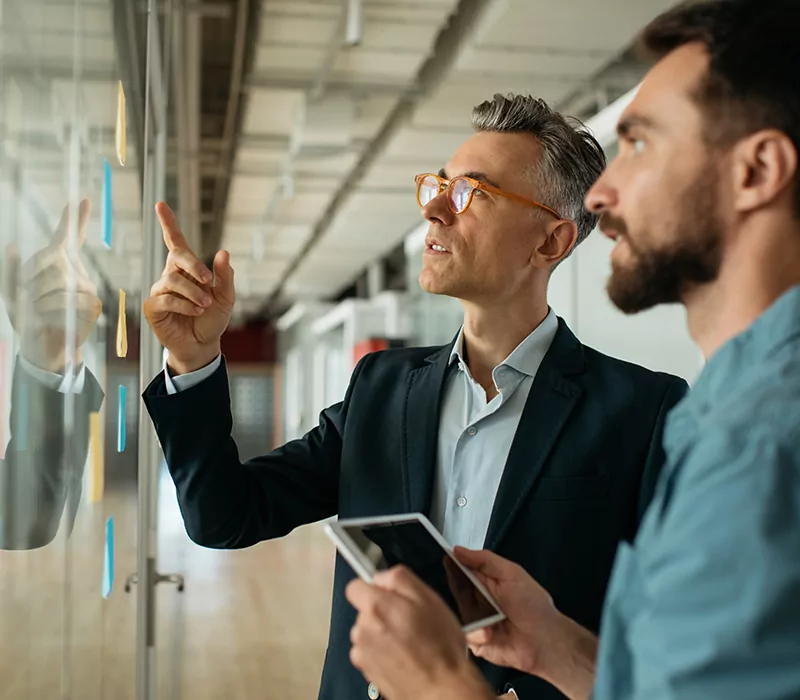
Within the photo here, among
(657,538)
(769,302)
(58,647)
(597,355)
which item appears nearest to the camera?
(657,538)

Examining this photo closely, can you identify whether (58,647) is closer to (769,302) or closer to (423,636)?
(423,636)

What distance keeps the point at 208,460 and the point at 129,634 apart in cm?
132

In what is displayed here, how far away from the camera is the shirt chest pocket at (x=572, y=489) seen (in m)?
1.64

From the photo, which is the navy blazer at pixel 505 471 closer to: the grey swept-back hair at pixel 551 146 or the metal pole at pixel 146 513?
the grey swept-back hair at pixel 551 146

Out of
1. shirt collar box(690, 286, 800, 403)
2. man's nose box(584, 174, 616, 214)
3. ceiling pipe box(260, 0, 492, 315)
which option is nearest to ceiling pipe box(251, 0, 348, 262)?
ceiling pipe box(260, 0, 492, 315)

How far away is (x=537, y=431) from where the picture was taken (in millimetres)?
1690

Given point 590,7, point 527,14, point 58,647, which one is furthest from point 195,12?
point 58,647

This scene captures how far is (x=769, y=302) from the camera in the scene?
1.01 metres

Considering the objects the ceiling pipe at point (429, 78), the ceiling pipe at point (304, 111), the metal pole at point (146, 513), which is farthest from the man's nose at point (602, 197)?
the ceiling pipe at point (429, 78)

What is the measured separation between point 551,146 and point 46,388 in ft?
4.09

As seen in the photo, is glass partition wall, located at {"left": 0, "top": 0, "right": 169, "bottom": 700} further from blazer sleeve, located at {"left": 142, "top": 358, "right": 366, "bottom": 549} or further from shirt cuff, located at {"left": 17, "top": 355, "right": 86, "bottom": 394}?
blazer sleeve, located at {"left": 142, "top": 358, "right": 366, "bottom": 549}

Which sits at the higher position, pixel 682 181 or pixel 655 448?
pixel 682 181

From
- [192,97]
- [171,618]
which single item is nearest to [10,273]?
[192,97]

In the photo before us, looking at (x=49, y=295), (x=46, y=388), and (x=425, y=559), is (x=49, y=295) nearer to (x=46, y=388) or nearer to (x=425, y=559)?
(x=46, y=388)
